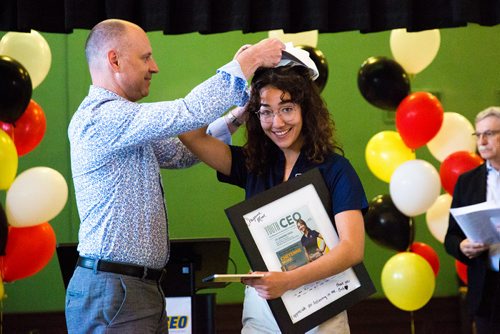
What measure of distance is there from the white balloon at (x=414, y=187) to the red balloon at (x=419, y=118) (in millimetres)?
155

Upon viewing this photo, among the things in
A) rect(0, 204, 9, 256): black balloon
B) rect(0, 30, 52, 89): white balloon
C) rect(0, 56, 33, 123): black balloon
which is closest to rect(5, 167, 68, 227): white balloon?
rect(0, 204, 9, 256): black balloon

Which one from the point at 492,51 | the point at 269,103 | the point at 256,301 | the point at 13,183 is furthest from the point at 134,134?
the point at 492,51

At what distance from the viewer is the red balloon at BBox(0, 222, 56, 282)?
3957 mm

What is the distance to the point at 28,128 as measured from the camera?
4.06 meters

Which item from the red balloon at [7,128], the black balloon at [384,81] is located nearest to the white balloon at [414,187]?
the black balloon at [384,81]

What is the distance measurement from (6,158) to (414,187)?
2.12 meters

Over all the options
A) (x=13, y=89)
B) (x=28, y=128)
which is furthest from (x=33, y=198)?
(x=13, y=89)

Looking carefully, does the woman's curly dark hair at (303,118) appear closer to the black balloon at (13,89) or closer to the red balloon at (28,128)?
the black balloon at (13,89)

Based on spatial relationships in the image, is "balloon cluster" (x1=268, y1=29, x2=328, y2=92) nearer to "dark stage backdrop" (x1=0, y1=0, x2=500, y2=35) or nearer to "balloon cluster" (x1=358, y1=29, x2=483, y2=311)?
"balloon cluster" (x1=358, y1=29, x2=483, y2=311)

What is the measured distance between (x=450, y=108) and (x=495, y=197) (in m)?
2.20

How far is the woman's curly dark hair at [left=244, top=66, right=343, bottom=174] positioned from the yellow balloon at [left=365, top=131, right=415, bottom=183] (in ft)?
7.25

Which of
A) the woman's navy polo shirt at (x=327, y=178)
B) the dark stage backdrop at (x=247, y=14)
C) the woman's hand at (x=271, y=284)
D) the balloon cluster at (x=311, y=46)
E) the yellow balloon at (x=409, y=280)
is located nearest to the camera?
the woman's hand at (x=271, y=284)

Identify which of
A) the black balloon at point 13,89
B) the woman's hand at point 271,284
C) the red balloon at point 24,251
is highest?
the black balloon at point 13,89

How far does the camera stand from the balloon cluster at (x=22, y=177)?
12.4ft
